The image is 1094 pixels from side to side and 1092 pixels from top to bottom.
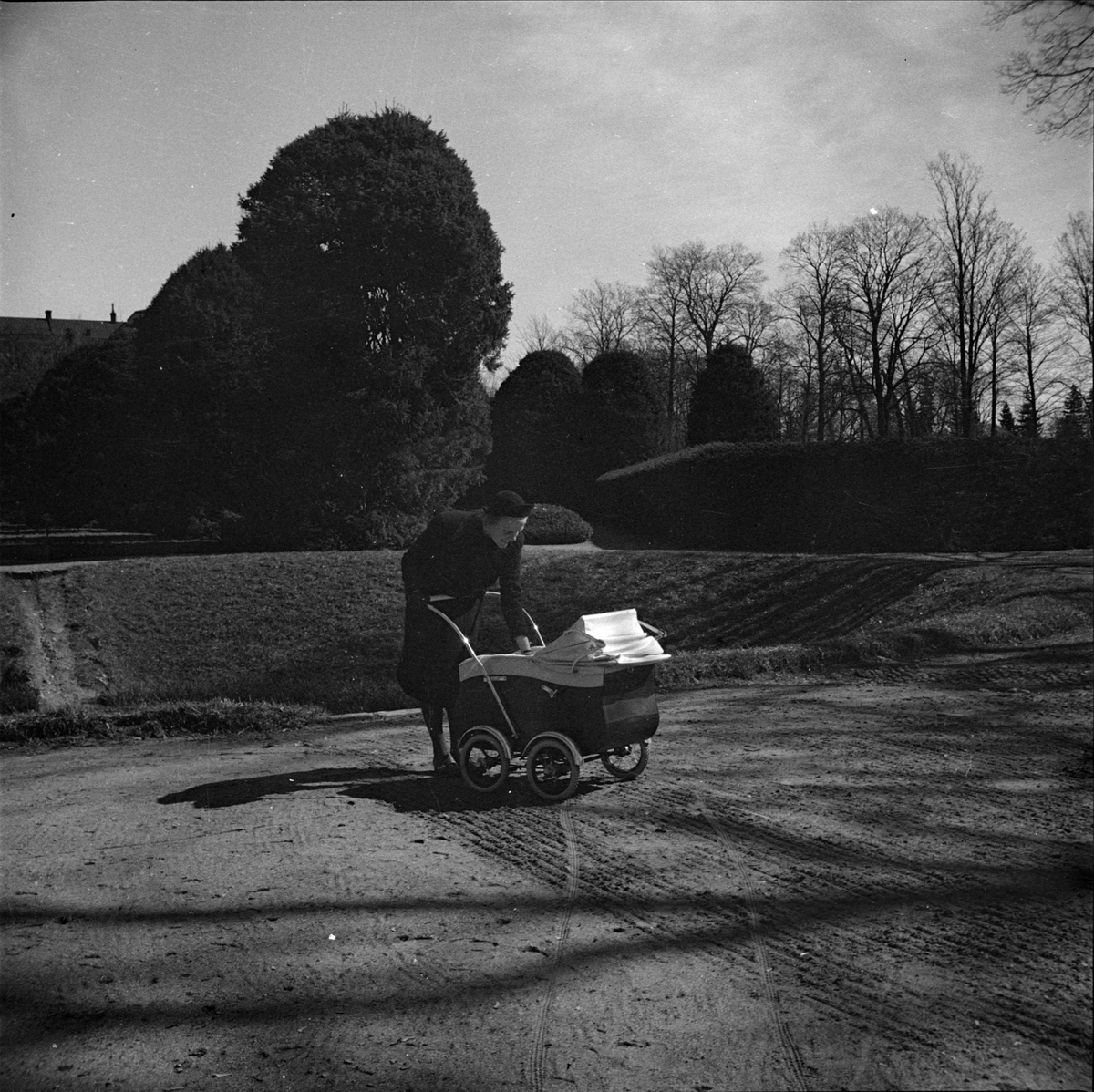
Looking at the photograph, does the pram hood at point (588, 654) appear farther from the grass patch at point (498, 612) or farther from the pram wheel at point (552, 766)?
the grass patch at point (498, 612)

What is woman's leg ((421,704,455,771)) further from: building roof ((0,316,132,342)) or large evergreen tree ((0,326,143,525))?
large evergreen tree ((0,326,143,525))

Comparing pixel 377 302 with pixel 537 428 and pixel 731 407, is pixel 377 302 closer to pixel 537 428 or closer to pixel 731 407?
pixel 537 428

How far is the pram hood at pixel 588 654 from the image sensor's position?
4.52m

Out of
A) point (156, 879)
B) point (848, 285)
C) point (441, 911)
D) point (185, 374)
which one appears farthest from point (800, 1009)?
point (185, 374)

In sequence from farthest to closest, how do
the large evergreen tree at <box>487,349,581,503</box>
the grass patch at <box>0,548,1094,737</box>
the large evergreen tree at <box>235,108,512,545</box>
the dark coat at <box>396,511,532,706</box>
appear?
the large evergreen tree at <box>487,349,581,503</box> → the grass patch at <box>0,548,1094,737</box> → the large evergreen tree at <box>235,108,512,545</box> → the dark coat at <box>396,511,532,706</box>

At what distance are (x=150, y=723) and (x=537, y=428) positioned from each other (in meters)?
7.08

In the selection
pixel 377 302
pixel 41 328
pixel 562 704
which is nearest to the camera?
pixel 562 704

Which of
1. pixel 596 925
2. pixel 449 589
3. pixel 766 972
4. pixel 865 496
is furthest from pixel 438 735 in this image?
pixel 865 496

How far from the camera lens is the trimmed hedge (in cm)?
1292

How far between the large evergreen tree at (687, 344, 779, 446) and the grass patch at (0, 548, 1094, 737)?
5967 millimetres

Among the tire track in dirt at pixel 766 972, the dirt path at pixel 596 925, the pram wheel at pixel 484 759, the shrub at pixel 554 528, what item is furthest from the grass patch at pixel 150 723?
the shrub at pixel 554 528

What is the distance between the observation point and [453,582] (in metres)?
5.14

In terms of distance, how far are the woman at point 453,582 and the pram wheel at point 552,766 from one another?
1.70 ft

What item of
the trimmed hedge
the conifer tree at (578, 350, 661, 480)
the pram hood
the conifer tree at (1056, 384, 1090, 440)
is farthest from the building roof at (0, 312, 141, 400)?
the conifer tree at (1056, 384, 1090, 440)
